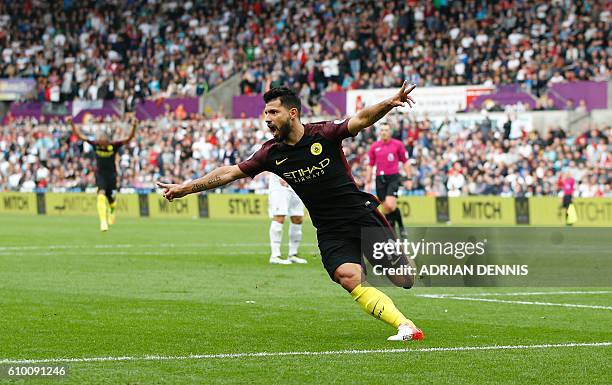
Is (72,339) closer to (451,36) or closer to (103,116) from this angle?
(451,36)

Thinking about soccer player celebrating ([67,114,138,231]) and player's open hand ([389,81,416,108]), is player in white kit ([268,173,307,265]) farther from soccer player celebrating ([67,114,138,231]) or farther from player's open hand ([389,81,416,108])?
player's open hand ([389,81,416,108])

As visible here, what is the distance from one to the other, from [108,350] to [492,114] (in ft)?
94.1

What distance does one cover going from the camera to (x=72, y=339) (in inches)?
385

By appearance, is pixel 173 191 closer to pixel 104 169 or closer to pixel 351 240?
pixel 351 240

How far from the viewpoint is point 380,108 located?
8.98 m

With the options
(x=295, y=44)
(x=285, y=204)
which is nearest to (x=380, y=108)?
(x=285, y=204)

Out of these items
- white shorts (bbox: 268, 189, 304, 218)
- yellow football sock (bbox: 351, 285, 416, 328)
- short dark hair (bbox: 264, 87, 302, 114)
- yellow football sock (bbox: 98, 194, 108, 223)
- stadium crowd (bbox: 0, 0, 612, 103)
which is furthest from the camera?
stadium crowd (bbox: 0, 0, 612, 103)

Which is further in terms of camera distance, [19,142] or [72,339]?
[19,142]

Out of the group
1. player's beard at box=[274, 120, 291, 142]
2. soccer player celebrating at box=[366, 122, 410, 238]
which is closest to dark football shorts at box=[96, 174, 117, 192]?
soccer player celebrating at box=[366, 122, 410, 238]

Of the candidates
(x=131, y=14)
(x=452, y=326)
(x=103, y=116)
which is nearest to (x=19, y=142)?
(x=103, y=116)

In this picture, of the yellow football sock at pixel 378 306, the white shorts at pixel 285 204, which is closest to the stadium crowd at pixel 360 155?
the white shorts at pixel 285 204

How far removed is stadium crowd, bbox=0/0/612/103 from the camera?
39000 millimetres

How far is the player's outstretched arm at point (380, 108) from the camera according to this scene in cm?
891

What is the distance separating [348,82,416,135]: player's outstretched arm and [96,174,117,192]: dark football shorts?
62.7ft
